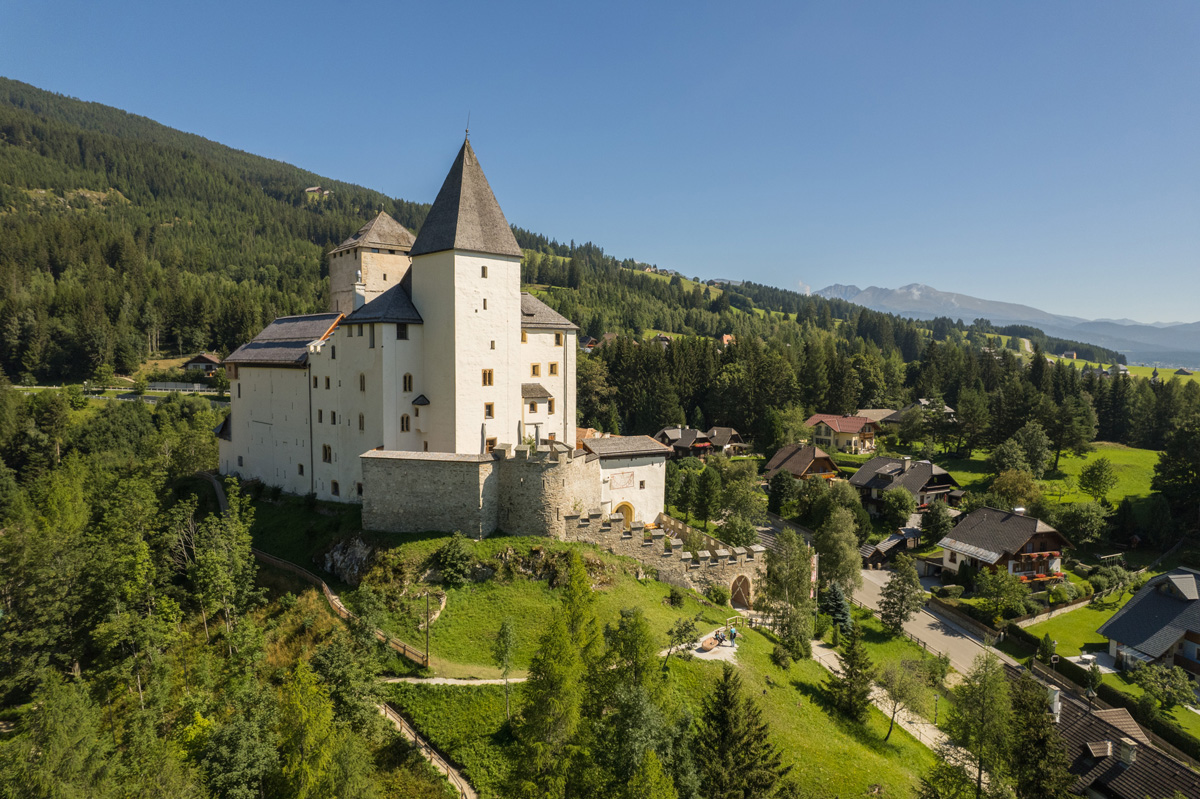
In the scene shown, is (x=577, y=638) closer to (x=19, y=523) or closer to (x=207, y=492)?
(x=207, y=492)

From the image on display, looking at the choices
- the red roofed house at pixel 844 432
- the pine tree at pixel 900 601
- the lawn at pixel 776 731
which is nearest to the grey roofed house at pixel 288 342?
the lawn at pixel 776 731

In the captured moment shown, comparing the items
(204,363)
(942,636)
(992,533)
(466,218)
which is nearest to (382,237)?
(466,218)

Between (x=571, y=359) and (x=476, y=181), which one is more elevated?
(x=476, y=181)

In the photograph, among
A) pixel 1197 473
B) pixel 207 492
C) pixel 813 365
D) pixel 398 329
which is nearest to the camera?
pixel 398 329

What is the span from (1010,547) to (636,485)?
1262 inches

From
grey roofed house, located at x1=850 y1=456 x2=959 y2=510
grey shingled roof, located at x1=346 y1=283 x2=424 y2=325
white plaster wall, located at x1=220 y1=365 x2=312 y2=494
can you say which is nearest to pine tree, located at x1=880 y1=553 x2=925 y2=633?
grey roofed house, located at x1=850 y1=456 x2=959 y2=510

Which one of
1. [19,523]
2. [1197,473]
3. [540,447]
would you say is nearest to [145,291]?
[19,523]

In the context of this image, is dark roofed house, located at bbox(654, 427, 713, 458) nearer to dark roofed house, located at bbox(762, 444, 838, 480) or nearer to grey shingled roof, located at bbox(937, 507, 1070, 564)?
dark roofed house, located at bbox(762, 444, 838, 480)

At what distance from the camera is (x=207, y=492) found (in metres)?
49.3

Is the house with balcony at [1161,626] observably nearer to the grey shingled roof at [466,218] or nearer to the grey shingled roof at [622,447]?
the grey shingled roof at [622,447]

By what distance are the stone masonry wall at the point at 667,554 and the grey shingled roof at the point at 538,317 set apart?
13913 mm

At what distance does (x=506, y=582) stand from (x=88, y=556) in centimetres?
2722

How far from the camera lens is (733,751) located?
2048 cm

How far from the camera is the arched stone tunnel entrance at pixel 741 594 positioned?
3838cm
